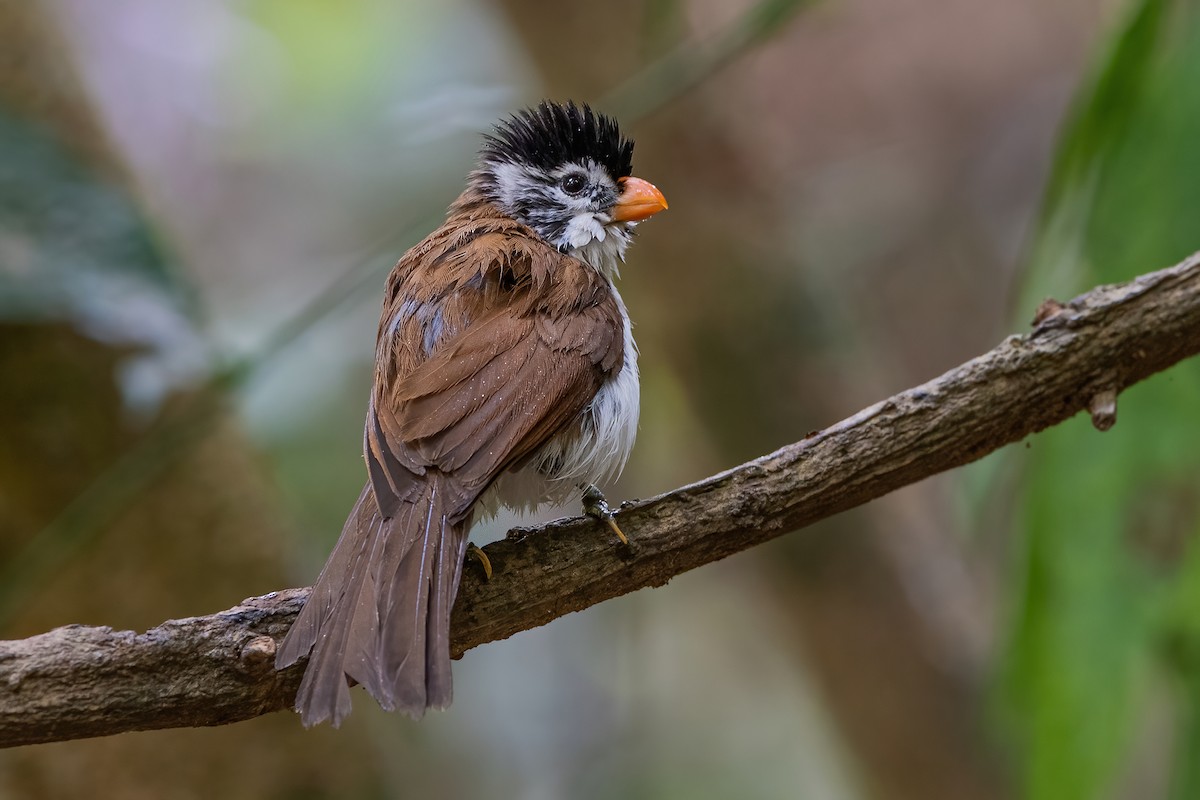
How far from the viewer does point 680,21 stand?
4859mm

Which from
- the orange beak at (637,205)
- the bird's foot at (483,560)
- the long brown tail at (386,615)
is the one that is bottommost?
the long brown tail at (386,615)

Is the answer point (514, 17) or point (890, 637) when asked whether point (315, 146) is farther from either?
point (890, 637)

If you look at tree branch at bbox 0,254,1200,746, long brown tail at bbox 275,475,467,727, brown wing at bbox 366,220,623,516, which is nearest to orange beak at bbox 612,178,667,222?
brown wing at bbox 366,220,623,516

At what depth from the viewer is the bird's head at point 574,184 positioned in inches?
138

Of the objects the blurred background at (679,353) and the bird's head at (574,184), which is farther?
the bird's head at (574,184)

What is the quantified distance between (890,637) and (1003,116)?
4.04 meters

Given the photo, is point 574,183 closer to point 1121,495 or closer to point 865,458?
point 865,458

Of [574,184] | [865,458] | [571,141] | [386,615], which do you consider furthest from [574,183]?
[386,615]

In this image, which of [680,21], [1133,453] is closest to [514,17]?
[680,21]

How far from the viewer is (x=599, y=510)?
249 centimetres

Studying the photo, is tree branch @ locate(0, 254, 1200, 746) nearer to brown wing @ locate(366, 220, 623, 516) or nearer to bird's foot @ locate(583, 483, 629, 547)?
bird's foot @ locate(583, 483, 629, 547)

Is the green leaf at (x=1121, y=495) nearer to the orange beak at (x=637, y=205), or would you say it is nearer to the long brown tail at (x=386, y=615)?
the orange beak at (x=637, y=205)

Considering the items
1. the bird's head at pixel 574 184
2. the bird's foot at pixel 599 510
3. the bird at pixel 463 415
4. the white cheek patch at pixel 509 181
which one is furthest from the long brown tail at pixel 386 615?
the white cheek patch at pixel 509 181

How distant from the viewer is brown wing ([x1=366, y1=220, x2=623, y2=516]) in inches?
94.3
